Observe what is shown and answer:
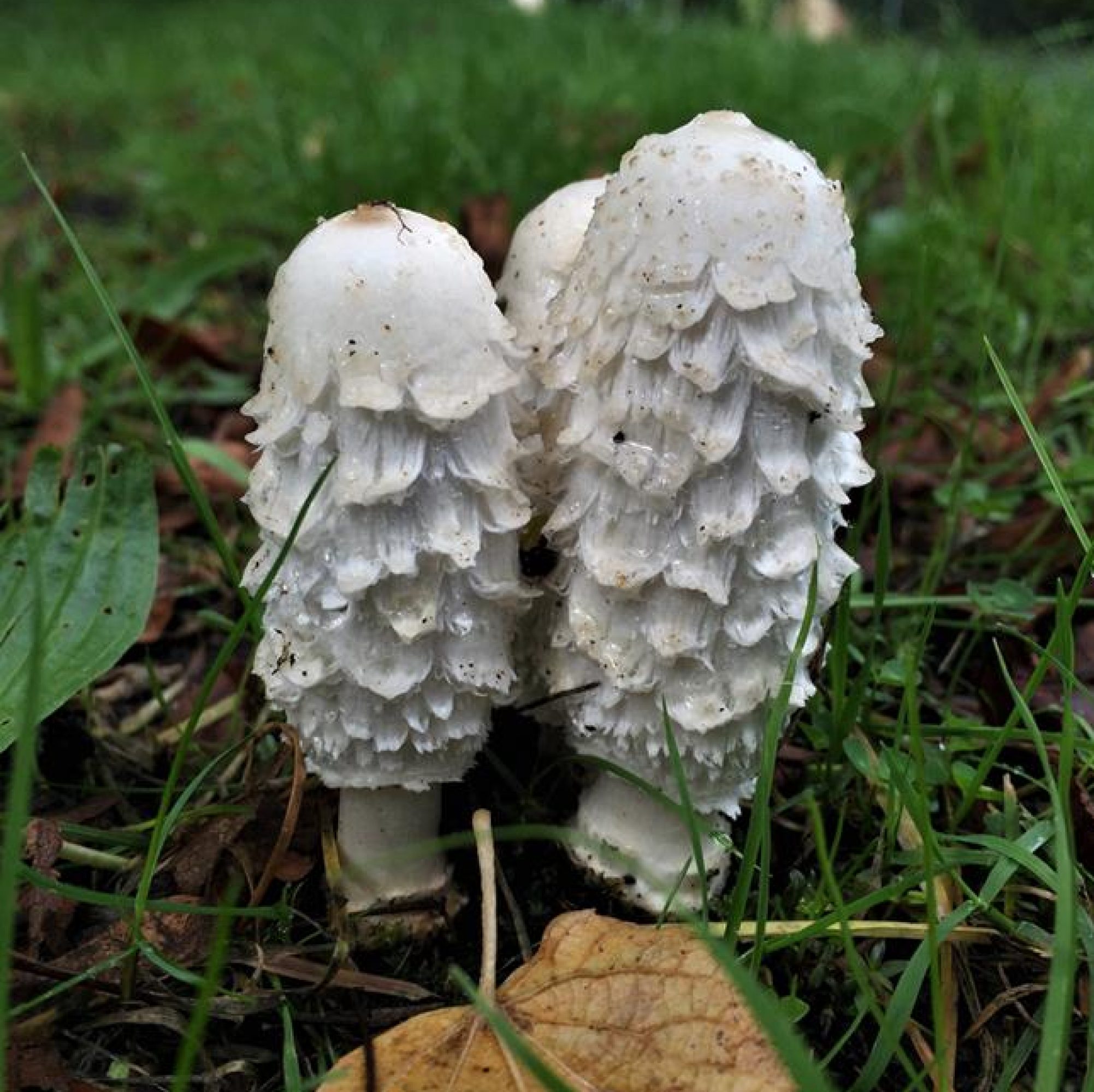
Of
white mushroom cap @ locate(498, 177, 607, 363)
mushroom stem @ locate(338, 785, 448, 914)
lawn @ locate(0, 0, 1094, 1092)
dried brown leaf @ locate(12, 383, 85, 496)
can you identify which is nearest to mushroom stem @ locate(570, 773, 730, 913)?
lawn @ locate(0, 0, 1094, 1092)

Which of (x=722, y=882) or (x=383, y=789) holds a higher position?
(x=383, y=789)

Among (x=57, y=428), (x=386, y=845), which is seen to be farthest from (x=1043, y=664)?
(x=57, y=428)

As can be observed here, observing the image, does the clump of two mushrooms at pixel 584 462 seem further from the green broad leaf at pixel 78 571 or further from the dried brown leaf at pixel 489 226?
the dried brown leaf at pixel 489 226

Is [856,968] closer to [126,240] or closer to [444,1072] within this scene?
[444,1072]

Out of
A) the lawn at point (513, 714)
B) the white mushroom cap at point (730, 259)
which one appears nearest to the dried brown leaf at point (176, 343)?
the lawn at point (513, 714)

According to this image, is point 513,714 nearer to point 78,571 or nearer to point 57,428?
point 78,571

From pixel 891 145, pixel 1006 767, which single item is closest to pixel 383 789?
pixel 1006 767
